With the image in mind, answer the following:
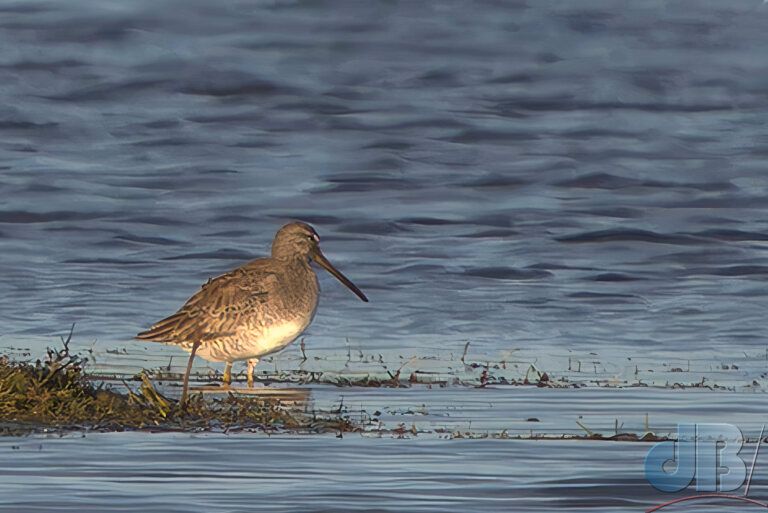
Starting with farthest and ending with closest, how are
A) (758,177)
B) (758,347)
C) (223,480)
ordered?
1. (758,177)
2. (758,347)
3. (223,480)

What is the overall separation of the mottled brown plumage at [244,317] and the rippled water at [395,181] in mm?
946

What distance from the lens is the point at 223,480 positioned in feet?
28.3

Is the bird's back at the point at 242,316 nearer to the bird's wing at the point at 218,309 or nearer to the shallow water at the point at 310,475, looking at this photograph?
the bird's wing at the point at 218,309

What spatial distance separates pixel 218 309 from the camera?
1245cm

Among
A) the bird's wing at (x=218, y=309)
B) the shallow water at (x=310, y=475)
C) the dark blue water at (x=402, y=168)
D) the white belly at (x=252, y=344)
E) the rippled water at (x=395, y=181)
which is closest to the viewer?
the shallow water at (x=310, y=475)

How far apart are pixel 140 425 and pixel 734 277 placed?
1052 centimetres

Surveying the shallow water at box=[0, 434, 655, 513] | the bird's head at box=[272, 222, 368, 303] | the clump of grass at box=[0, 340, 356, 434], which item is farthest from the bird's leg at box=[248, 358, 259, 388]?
the shallow water at box=[0, 434, 655, 513]

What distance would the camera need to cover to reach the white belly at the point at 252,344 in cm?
1227

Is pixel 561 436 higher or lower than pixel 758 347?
higher

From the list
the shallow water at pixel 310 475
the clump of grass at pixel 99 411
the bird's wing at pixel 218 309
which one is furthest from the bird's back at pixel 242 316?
the shallow water at pixel 310 475

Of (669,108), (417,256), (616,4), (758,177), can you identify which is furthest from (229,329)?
(616,4)

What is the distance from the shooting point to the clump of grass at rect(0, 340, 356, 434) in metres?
10.1

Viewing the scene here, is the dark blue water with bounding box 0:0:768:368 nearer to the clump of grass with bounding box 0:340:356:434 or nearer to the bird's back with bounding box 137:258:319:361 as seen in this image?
the bird's back with bounding box 137:258:319:361

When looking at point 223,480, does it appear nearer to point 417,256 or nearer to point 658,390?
point 658,390
